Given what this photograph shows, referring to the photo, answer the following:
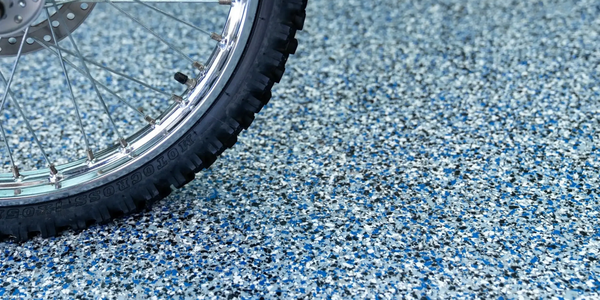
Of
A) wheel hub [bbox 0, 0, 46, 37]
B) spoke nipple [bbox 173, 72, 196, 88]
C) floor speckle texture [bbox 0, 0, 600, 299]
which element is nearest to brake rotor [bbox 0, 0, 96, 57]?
wheel hub [bbox 0, 0, 46, 37]

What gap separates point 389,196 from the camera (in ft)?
4.01

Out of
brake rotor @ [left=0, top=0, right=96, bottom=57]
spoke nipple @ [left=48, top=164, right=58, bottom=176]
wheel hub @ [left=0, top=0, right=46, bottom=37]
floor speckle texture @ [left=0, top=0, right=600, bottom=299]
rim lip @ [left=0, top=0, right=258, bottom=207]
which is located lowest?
floor speckle texture @ [left=0, top=0, right=600, bottom=299]

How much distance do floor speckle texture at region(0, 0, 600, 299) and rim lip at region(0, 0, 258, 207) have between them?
9cm

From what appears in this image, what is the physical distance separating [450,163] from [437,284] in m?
0.35

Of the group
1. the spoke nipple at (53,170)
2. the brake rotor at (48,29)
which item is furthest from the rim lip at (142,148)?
the brake rotor at (48,29)

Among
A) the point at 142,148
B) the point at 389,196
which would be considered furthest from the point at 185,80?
the point at 389,196

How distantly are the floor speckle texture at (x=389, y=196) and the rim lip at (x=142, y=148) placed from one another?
0.29ft

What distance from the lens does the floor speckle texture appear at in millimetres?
1039

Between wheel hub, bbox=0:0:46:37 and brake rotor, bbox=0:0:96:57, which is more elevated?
brake rotor, bbox=0:0:96:57

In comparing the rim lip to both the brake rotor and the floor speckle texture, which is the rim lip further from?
the brake rotor

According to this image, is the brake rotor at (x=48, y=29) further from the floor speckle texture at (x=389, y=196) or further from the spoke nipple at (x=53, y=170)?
the floor speckle texture at (x=389, y=196)

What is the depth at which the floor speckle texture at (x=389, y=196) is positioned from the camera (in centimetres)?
104

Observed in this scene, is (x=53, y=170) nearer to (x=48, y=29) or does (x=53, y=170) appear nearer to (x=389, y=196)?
(x=48, y=29)

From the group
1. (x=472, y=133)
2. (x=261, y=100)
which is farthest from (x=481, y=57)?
(x=261, y=100)
